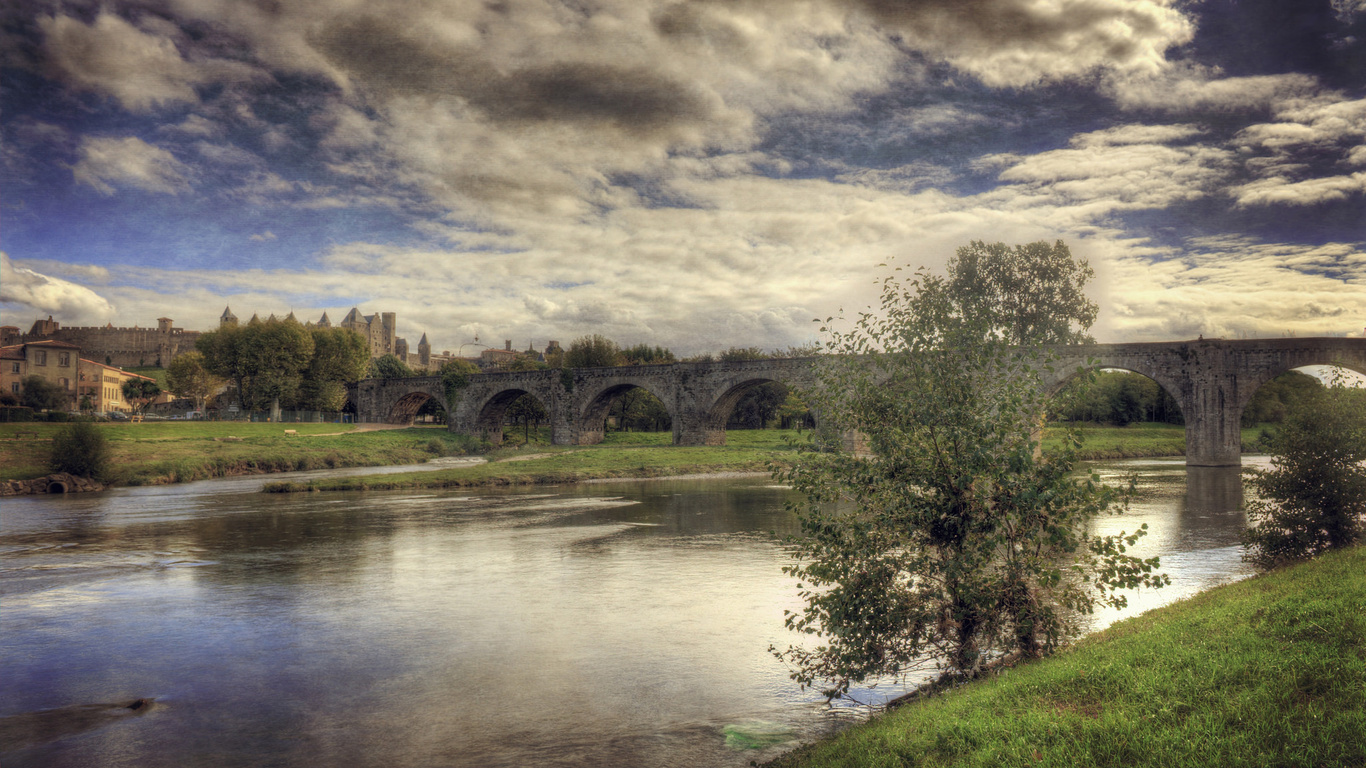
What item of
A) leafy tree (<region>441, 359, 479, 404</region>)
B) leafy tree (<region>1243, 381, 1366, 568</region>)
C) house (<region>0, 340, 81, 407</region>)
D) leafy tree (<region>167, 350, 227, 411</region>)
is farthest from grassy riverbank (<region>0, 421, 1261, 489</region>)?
house (<region>0, 340, 81, 407</region>)

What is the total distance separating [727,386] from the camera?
54.7 meters

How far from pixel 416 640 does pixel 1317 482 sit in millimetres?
13599

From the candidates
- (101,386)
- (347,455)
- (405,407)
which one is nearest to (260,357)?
(405,407)

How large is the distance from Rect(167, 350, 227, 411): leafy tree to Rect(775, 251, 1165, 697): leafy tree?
77.9m

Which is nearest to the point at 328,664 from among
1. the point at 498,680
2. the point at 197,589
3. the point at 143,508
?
the point at 498,680

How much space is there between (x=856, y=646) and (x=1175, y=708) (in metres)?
2.49

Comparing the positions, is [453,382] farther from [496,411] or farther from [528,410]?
[528,410]

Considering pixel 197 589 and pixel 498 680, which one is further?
pixel 197 589

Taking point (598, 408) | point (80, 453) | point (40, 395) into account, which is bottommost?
point (80, 453)

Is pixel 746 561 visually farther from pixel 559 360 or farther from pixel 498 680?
pixel 559 360

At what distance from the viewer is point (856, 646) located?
691 cm

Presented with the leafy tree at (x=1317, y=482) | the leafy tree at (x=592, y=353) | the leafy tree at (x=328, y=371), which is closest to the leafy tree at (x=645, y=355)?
the leafy tree at (x=592, y=353)

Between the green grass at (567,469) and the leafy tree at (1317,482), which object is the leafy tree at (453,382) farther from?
the leafy tree at (1317,482)

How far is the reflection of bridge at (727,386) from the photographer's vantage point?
125 ft
